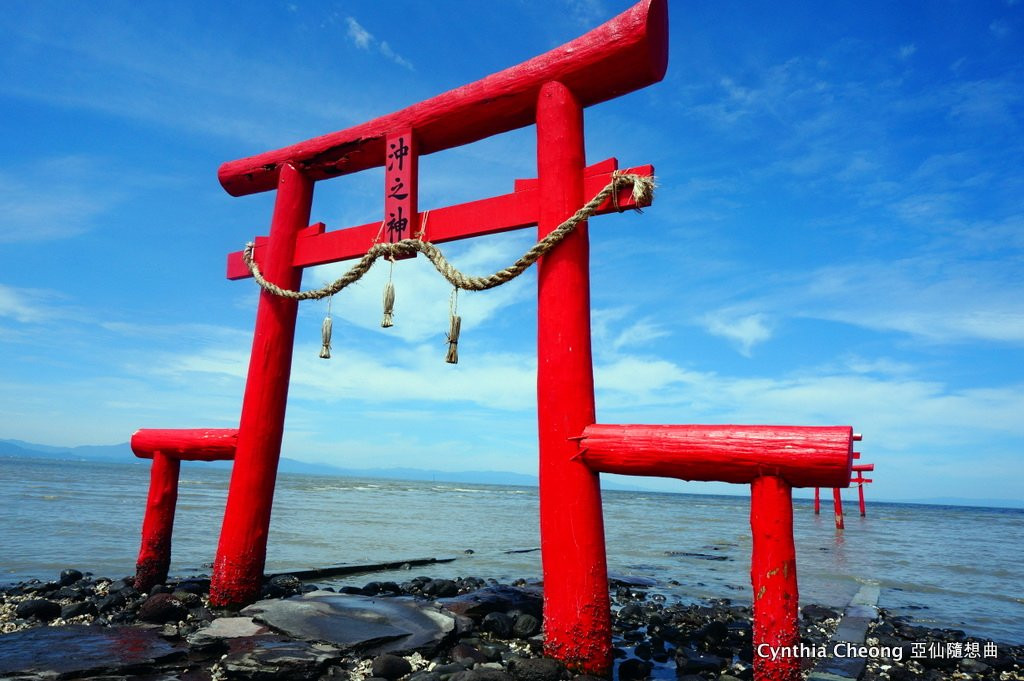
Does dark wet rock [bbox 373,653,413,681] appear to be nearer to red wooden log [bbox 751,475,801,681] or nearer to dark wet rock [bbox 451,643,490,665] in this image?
dark wet rock [bbox 451,643,490,665]

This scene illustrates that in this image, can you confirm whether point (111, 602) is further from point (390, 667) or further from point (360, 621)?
point (390, 667)

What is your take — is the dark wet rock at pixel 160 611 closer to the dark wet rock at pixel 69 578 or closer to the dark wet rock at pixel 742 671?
the dark wet rock at pixel 69 578

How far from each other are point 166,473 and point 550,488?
169 inches

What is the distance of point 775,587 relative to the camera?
10.1ft

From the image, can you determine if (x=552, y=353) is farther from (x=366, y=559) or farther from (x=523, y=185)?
(x=366, y=559)

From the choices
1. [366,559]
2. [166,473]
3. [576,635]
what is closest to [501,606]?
[576,635]

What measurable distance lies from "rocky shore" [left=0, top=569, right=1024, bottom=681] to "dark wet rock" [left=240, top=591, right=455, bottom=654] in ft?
0.04

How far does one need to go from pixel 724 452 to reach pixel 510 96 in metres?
2.97

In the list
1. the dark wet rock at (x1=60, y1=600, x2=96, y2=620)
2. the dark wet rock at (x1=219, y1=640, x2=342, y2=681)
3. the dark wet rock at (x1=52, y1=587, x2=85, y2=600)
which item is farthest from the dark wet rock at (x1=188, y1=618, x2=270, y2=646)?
the dark wet rock at (x1=52, y1=587, x2=85, y2=600)

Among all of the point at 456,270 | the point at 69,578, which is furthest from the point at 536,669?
the point at 69,578

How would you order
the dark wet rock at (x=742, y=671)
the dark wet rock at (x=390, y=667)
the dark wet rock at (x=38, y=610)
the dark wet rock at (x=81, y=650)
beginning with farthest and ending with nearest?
the dark wet rock at (x=38, y=610), the dark wet rock at (x=742, y=671), the dark wet rock at (x=390, y=667), the dark wet rock at (x=81, y=650)

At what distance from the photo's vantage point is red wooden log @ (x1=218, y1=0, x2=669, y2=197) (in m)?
3.96

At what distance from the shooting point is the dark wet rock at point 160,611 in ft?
15.6

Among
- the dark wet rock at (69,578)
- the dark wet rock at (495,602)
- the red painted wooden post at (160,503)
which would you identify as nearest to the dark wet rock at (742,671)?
the dark wet rock at (495,602)
